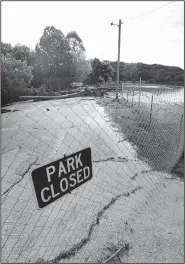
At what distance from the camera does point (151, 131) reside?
322 inches

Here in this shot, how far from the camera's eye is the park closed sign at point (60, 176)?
1743 millimetres

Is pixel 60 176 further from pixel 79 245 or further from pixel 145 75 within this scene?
pixel 145 75

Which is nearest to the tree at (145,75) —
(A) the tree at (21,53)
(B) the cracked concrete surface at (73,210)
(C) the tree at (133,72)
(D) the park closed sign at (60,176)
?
(C) the tree at (133,72)

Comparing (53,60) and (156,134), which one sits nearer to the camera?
(156,134)

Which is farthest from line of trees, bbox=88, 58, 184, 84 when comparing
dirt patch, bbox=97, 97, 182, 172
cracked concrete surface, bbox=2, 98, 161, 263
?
cracked concrete surface, bbox=2, 98, 161, 263

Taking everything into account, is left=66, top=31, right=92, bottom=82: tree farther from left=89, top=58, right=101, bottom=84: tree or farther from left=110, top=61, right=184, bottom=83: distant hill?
left=110, top=61, right=184, bottom=83: distant hill

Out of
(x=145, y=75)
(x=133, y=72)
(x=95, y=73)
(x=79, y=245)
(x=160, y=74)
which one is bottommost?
(x=79, y=245)

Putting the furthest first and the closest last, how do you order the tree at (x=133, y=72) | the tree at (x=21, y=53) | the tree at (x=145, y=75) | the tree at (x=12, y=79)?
1. the tree at (x=133, y=72)
2. the tree at (x=145, y=75)
3. the tree at (x=21, y=53)
4. the tree at (x=12, y=79)

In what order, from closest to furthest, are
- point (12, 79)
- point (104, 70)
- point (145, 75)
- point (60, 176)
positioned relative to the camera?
point (60, 176) → point (12, 79) → point (104, 70) → point (145, 75)

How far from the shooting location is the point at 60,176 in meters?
1.90

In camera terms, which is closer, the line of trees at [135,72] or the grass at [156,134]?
the grass at [156,134]

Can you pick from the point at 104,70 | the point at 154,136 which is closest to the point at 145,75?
the point at 104,70

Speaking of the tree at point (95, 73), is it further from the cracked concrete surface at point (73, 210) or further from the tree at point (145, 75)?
the cracked concrete surface at point (73, 210)

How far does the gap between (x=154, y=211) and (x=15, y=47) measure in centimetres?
3679
